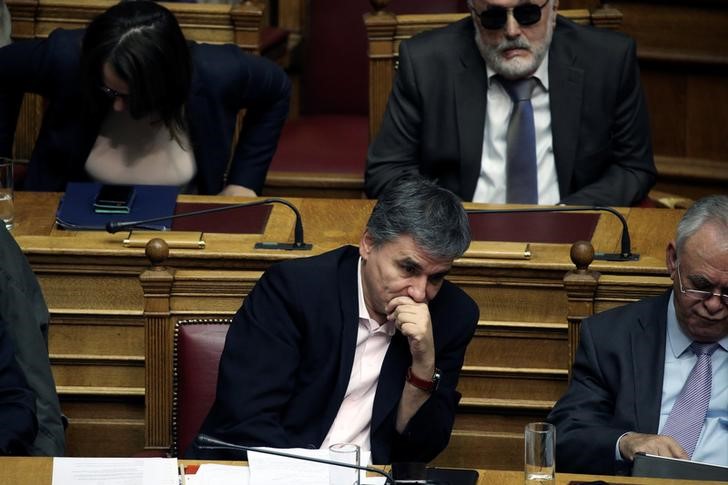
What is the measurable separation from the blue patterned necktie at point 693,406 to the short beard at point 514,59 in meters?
1.39

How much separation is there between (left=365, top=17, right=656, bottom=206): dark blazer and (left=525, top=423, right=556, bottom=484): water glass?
1.84 meters

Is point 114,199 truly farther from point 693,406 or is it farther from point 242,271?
point 693,406

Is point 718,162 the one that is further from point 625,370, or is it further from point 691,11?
point 625,370

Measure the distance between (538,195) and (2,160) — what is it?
5.02ft

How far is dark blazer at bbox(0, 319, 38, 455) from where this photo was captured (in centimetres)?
291

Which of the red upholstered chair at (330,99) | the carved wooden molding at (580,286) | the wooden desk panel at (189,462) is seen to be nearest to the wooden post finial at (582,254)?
the carved wooden molding at (580,286)

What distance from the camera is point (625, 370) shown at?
307cm

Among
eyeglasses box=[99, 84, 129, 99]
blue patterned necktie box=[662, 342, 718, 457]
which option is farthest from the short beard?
blue patterned necktie box=[662, 342, 718, 457]

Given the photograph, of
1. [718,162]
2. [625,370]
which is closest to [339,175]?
[718,162]

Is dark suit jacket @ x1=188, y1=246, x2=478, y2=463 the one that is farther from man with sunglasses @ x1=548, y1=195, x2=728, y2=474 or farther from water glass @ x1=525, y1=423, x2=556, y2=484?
water glass @ x1=525, y1=423, x2=556, y2=484

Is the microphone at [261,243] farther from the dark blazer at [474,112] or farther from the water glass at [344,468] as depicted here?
the water glass at [344,468]

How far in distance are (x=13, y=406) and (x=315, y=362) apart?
615 millimetres

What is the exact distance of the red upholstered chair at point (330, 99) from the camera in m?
5.41

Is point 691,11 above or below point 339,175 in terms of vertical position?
above
